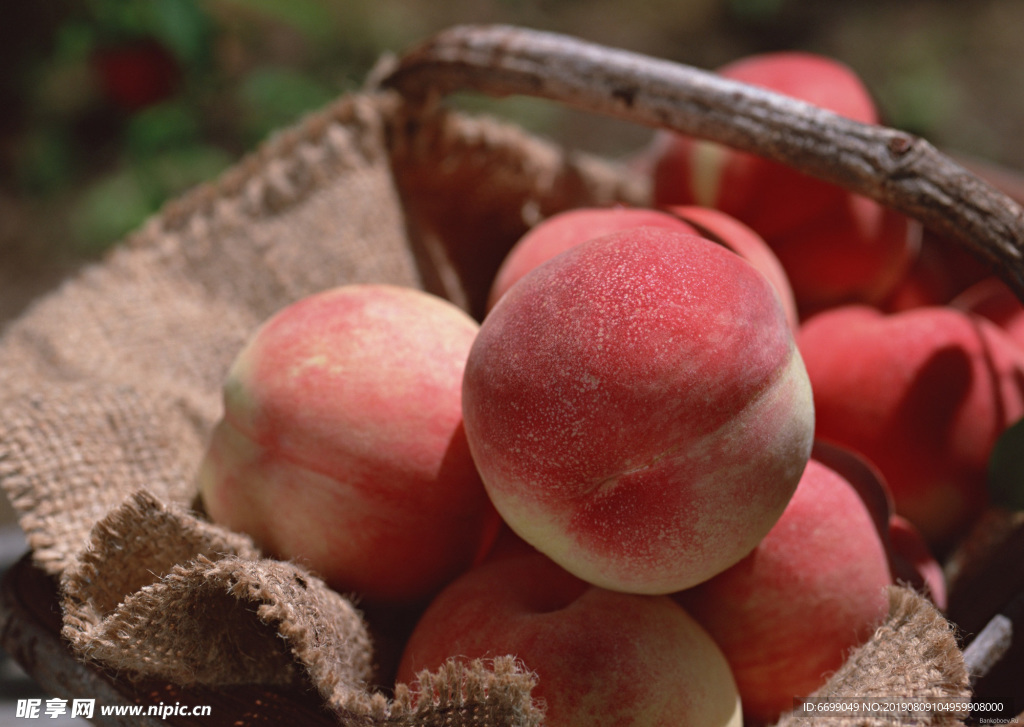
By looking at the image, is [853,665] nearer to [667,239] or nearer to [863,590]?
[863,590]

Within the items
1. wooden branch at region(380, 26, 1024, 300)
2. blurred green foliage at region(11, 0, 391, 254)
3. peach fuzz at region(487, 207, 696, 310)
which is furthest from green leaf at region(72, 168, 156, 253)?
peach fuzz at region(487, 207, 696, 310)

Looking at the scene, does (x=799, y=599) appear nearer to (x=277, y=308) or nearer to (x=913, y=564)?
(x=913, y=564)

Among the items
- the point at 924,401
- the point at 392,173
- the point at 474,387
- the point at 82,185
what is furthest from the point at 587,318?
the point at 82,185

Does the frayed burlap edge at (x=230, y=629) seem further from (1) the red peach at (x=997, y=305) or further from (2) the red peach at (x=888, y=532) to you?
(1) the red peach at (x=997, y=305)

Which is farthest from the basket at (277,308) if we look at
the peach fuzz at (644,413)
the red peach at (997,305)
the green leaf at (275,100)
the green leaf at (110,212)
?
the green leaf at (110,212)

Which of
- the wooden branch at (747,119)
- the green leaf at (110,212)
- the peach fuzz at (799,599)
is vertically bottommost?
the green leaf at (110,212)

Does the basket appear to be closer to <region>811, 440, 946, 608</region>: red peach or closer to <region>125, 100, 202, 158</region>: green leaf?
<region>811, 440, 946, 608</region>: red peach
